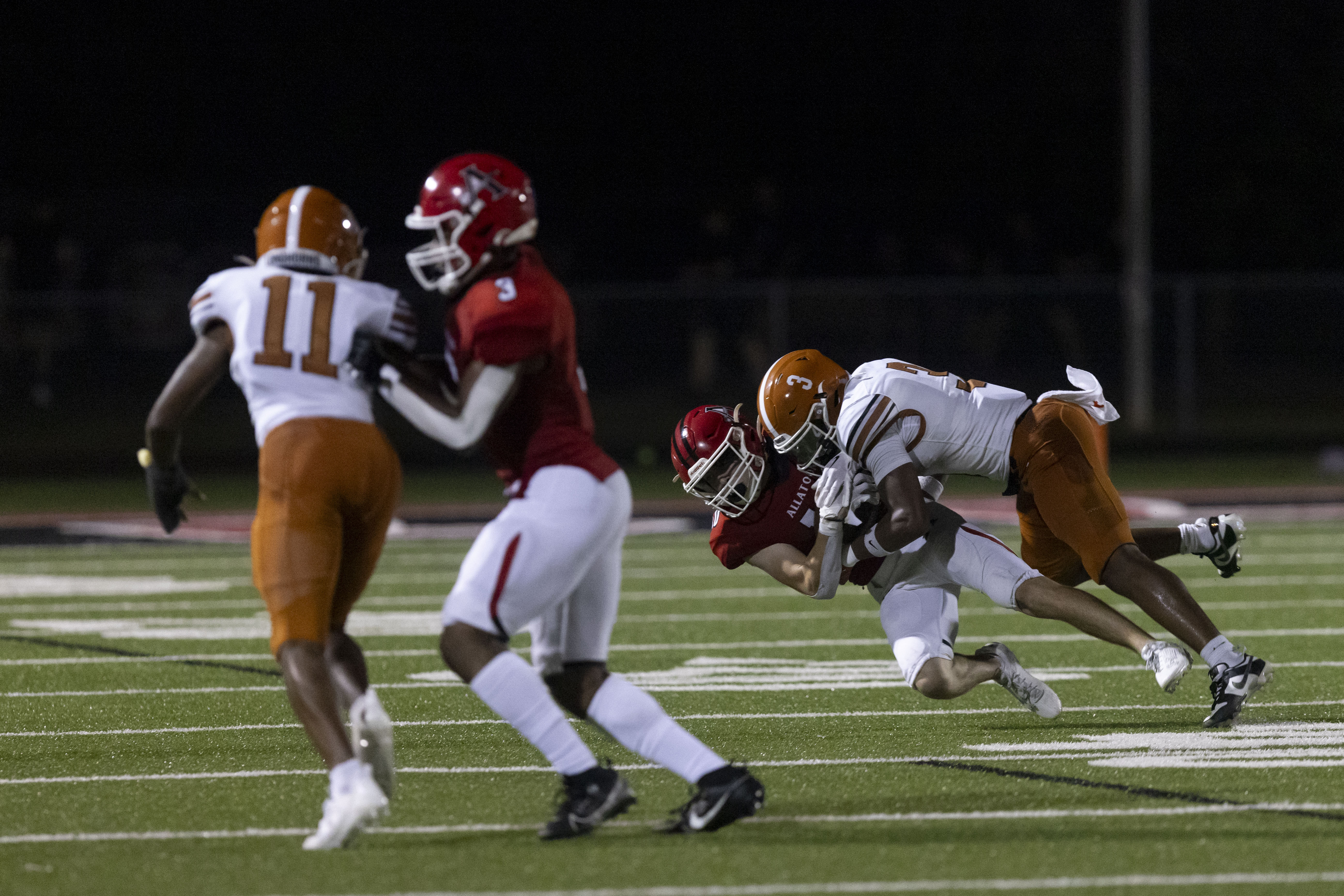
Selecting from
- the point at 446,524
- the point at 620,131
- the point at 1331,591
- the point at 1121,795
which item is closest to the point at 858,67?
the point at 620,131

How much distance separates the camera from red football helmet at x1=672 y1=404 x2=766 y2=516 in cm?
632

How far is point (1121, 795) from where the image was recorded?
5332mm

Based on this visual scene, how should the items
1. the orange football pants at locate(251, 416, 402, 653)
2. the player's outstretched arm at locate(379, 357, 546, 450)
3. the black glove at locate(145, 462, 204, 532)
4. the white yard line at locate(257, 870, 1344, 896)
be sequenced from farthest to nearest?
the black glove at locate(145, 462, 204, 532), the orange football pants at locate(251, 416, 402, 653), the player's outstretched arm at locate(379, 357, 546, 450), the white yard line at locate(257, 870, 1344, 896)

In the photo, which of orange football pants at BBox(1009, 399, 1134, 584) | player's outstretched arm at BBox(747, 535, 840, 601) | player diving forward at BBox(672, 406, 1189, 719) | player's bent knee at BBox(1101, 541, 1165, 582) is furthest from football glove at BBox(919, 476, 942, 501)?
player's bent knee at BBox(1101, 541, 1165, 582)

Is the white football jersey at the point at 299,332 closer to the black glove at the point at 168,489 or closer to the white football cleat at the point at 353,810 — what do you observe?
the black glove at the point at 168,489

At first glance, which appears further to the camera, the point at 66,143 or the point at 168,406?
the point at 66,143

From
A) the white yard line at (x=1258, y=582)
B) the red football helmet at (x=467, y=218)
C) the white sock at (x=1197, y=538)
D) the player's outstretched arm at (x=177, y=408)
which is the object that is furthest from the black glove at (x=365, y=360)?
the white yard line at (x=1258, y=582)

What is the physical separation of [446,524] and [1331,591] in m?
6.25

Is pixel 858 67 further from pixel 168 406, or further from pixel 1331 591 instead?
pixel 168 406

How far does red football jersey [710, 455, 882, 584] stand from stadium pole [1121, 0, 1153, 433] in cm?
1388

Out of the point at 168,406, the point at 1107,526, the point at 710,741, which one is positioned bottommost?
the point at 710,741

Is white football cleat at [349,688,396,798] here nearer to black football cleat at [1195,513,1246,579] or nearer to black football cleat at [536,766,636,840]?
black football cleat at [536,766,636,840]

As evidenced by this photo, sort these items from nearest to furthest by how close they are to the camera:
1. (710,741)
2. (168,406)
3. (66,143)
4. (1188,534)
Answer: (168,406), (710,741), (1188,534), (66,143)

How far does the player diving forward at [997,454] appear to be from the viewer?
6301 mm
